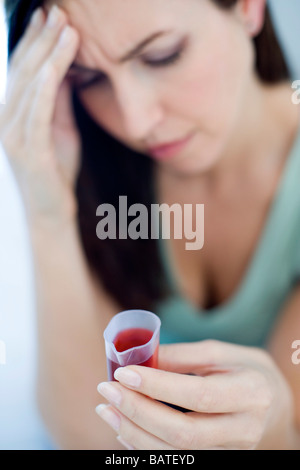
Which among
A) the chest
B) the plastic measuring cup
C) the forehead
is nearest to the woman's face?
the forehead

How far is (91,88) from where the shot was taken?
693 mm

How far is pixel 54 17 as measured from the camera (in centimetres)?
60

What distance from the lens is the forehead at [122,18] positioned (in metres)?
0.56

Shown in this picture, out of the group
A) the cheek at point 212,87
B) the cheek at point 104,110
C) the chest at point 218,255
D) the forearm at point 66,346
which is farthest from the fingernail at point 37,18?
the chest at point 218,255

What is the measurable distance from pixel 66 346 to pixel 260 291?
407mm

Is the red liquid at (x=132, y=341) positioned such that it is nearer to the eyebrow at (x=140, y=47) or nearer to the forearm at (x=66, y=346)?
the forearm at (x=66, y=346)

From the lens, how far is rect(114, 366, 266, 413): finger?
488 mm

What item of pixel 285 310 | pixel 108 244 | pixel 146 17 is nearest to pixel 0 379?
pixel 108 244

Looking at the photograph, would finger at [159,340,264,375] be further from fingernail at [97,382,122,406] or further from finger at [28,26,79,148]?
finger at [28,26,79,148]

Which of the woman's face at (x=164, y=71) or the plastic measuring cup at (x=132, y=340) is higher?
the woman's face at (x=164, y=71)

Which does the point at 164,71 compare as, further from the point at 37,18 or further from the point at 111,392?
the point at 111,392

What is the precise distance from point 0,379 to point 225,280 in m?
0.50
